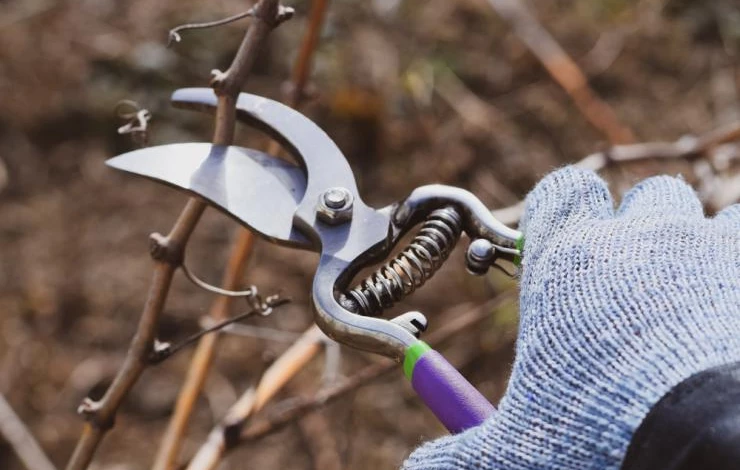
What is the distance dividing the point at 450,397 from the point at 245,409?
0.52 meters

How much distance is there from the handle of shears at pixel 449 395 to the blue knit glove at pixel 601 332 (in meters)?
0.03

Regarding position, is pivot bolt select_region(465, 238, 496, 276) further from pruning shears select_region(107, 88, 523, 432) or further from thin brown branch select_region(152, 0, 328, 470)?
thin brown branch select_region(152, 0, 328, 470)

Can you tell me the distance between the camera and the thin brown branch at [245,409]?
1277mm

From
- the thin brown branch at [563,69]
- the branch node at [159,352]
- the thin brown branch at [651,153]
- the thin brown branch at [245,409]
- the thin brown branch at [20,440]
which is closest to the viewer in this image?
the branch node at [159,352]

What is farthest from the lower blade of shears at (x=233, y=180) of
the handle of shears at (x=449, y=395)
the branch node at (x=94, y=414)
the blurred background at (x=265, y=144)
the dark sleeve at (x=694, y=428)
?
the blurred background at (x=265, y=144)

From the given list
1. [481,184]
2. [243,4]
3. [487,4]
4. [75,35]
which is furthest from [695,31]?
[75,35]

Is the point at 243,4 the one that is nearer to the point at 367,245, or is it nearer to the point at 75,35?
the point at 75,35

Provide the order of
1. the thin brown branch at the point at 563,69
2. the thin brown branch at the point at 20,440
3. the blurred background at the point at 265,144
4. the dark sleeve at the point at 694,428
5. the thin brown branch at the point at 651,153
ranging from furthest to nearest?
the thin brown branch at the point at 563,69, the blurred background at the point at 265,144, the thin brown branch at the point at 20,440, the thin brown branch at the point at 651,153, the dark sleeve at the point at 694,428

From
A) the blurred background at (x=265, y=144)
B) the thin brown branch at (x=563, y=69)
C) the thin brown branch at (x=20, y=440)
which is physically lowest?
the thin brown branch at (x=20, y=440)

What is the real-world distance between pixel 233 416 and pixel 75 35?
1.64 metres

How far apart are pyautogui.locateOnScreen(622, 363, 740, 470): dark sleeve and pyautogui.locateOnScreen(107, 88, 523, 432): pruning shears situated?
0.56 feet

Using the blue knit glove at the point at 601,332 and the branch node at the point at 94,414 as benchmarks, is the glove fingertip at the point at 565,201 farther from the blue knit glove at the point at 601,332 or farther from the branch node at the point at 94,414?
the branch node at the point at 94,414

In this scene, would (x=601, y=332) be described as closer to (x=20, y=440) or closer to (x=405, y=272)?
(x=405, y=272)

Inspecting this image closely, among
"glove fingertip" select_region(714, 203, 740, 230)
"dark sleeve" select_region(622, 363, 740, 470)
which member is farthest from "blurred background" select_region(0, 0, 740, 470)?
"dark sleeve" select_region(622, 363, 740, 470)
